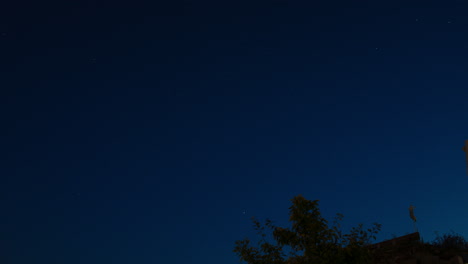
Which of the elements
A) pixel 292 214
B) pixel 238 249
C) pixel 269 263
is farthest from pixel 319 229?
pixel 238 249

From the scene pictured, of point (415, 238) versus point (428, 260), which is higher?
point (415, 238)

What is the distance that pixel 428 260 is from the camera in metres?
16.7

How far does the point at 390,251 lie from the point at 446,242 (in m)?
2.86

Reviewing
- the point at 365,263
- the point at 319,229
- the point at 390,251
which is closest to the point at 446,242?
the point at 390,251

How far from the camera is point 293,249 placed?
55.2ft

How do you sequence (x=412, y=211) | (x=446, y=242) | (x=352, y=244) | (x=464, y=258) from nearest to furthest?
(x=352, y=244) → (x=464, y=258) → (x=446, y=242) → (x=412, y=211)

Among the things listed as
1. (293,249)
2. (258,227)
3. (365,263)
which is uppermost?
(258,227)

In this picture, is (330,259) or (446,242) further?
(446,242)

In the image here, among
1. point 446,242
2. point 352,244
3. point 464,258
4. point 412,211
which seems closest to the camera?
point 352,244

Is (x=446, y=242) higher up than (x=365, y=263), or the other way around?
(x=446, y=242)

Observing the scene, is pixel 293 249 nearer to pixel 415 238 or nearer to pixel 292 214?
pixel 292 214

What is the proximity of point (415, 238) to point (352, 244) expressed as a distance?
23.3ft

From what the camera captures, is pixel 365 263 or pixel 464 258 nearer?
pixel 365 263

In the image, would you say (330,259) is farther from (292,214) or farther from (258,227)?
(258,227)
